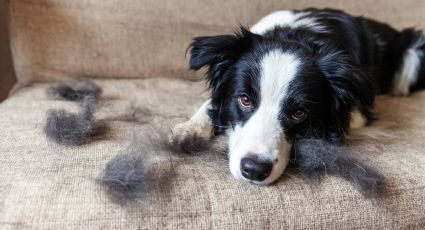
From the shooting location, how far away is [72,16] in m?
2.19

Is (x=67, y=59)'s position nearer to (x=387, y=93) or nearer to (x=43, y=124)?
(x=43, y=124)

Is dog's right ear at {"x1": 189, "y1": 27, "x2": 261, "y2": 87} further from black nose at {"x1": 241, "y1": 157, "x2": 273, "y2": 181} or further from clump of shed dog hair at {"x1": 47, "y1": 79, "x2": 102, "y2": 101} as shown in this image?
clump of shed dog hair at {"x1": 47, "y1": 79, "x2": 102, "y2": 101}

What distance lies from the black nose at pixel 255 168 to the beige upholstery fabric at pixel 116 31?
113 cm

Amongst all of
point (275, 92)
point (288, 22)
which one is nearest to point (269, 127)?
point (275, 92)

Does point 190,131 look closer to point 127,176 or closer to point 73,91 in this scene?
point 127,176

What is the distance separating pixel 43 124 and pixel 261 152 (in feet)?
2.57

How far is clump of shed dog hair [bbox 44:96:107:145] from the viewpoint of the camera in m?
1.51

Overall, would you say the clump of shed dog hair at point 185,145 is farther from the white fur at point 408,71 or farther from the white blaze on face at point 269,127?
the white fur at point 408,71

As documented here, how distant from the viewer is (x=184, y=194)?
1.28 meters

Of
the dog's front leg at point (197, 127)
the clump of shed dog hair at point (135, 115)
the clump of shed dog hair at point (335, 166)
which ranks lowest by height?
the clump of shed dog hair at point (135, 115)

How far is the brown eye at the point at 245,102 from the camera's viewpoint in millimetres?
1569

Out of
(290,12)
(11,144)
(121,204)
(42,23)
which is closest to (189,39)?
(290,12)

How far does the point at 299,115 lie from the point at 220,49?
362 millimetres

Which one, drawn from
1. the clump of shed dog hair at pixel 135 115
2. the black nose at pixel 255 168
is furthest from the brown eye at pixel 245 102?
the clump of shed dog hair at pixel 135 115
